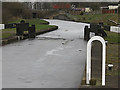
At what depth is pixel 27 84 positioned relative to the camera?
822cm

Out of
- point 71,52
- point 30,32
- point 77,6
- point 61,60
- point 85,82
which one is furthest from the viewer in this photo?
point 77,6

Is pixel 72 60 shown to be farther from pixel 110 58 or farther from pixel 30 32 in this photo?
pixel 30 32

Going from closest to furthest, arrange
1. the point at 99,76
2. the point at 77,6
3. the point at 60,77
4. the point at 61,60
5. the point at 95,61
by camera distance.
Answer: the point at 99,76 → the point at 60,77 → the point at 95,61 → the point at 61,60 → the point at 77,6

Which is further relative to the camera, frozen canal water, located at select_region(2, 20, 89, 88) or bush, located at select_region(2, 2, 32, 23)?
bush, located at select_region(2, 2, 32, 23)

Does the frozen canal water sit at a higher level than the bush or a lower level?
lower

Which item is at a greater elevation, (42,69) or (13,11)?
(13,11)

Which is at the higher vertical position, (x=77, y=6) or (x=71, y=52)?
(x=77, y=6)

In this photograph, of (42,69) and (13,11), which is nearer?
(42,69)

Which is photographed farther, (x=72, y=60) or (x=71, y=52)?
(x=71, y=52)

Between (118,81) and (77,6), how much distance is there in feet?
287

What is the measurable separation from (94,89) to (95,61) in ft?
11.6

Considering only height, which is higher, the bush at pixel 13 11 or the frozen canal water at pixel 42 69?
the bush at pixel 13 11

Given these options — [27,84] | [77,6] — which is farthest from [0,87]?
[77,6]

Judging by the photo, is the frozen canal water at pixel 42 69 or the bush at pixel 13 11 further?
the bush at pixel 13 11
